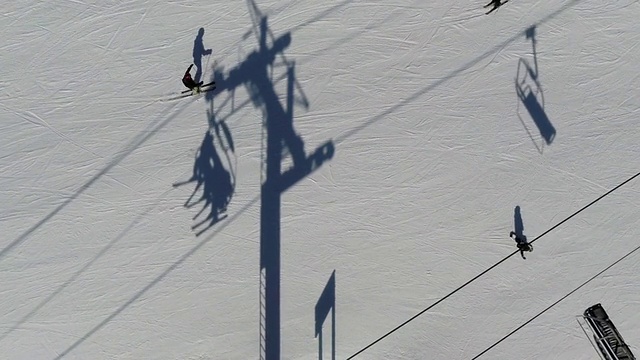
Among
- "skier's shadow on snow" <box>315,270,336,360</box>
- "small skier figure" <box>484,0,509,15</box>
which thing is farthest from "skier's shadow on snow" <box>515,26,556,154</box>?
"skier's shadow on snow" <box>315,270,336,360</box>

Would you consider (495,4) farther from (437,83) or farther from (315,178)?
(315,178)

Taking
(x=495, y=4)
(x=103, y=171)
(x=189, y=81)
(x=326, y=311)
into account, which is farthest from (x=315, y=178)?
(x=495, y=4)

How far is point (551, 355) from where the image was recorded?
6066 mm

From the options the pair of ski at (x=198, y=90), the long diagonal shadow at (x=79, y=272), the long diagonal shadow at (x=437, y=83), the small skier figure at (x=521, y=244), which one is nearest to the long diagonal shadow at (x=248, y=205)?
the long diagonal shadow at (x=437, y=83)

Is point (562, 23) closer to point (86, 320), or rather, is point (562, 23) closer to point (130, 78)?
point (130, 78)

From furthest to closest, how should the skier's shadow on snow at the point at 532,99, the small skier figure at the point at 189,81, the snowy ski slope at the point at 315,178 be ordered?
the skier's shadow on snow at the point at 532,99, the snowy ski slope at the point at 315,178, the small skier figure at the point at 189,81

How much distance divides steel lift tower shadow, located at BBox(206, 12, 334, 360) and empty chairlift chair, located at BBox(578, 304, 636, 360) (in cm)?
373

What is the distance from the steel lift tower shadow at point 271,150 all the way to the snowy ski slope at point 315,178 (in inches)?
1.1

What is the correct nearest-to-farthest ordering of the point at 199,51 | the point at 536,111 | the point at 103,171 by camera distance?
1. the point at 103,171
2. the point at 199,51
3. the point at 536,111

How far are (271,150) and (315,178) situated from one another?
0.65 m

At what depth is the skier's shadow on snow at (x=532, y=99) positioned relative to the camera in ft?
20.3

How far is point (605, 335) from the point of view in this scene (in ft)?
18.9

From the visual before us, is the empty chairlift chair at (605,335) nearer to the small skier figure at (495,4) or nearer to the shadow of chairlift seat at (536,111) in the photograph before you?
the shadow of chairlift seat at (536,111)

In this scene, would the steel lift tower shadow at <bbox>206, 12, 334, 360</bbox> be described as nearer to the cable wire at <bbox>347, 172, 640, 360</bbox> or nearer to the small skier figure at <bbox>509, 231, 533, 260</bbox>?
the cable wire at <bbox>347, 172, 640, 360</bbox>
